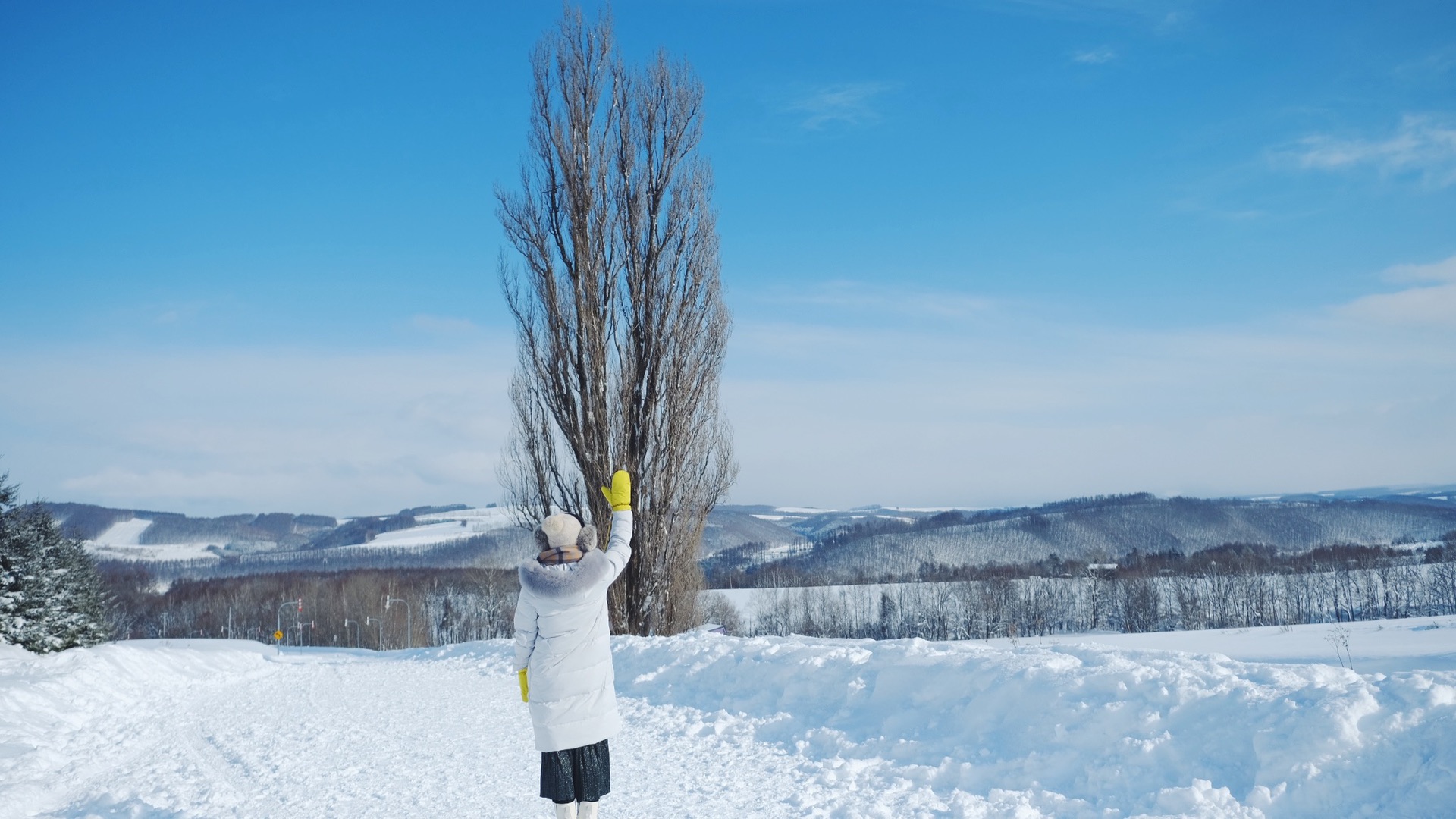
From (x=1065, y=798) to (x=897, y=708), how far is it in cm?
191

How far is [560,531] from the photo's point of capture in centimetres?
396

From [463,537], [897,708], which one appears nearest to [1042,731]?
[897,708]

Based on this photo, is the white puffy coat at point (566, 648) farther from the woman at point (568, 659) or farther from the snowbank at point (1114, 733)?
the snowbank at point (1114, 733)

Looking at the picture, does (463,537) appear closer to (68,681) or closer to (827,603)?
(827,603)

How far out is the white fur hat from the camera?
13.0ft

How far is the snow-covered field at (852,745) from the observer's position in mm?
4242

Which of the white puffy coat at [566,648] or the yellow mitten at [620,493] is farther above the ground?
the yellow mitten at [620,493]

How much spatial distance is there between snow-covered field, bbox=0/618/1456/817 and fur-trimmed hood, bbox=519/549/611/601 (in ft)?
5.27

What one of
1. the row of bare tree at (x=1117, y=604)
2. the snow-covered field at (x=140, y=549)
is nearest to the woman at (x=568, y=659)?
the row of bare tree at (x=1117, y=604)

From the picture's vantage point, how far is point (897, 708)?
6.35m

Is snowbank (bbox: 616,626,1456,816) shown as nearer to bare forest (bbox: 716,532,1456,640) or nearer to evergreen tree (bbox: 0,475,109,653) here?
evergreen tree (bbox: 0,475,109,653)

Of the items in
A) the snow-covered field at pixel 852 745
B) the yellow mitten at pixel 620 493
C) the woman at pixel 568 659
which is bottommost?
the snow-covered field at pixel 852 745

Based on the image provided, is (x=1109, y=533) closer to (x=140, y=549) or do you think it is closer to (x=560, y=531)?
(x=560, y=531)

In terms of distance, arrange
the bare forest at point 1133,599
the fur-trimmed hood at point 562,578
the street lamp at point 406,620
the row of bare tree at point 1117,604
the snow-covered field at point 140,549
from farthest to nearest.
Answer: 1. the snow-covered field at point 140,549
2. the bare forest at point 1133,599
3. the row of bare tree at point 1117,604
4. the street lamp at point 406,620
5. the fur-trimmed hood at point 562,578
